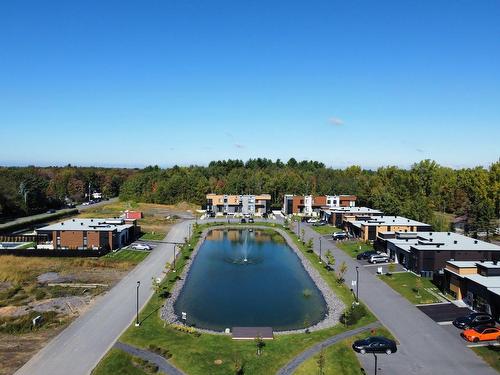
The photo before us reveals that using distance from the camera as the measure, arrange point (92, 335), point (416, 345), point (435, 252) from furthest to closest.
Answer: point (435, 252)
point (92, 335)
point (416, 345)

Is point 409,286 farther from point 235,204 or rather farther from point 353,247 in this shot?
point 235,204

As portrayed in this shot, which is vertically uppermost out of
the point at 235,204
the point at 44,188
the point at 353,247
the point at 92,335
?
the point at 44,188

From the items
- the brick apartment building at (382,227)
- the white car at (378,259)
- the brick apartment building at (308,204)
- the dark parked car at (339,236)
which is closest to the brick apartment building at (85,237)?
the dark parked car at (339,236)

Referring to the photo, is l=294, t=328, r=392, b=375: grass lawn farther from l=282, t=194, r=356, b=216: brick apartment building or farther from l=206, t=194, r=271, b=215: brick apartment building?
l=206, t=194, r=271, b=215: brick apartment building

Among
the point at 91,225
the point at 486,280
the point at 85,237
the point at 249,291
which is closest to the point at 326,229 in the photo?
the point at 249,291

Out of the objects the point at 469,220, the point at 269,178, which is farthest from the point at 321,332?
the point at 269,178

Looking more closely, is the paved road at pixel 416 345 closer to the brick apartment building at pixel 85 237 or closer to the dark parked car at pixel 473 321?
the dark parked car at pixel 473 321

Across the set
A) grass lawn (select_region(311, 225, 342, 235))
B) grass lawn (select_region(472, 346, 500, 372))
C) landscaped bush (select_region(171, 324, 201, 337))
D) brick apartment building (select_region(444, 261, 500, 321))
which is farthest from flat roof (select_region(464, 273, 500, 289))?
grass lawn (select_region(311, 225, 342, 235))
